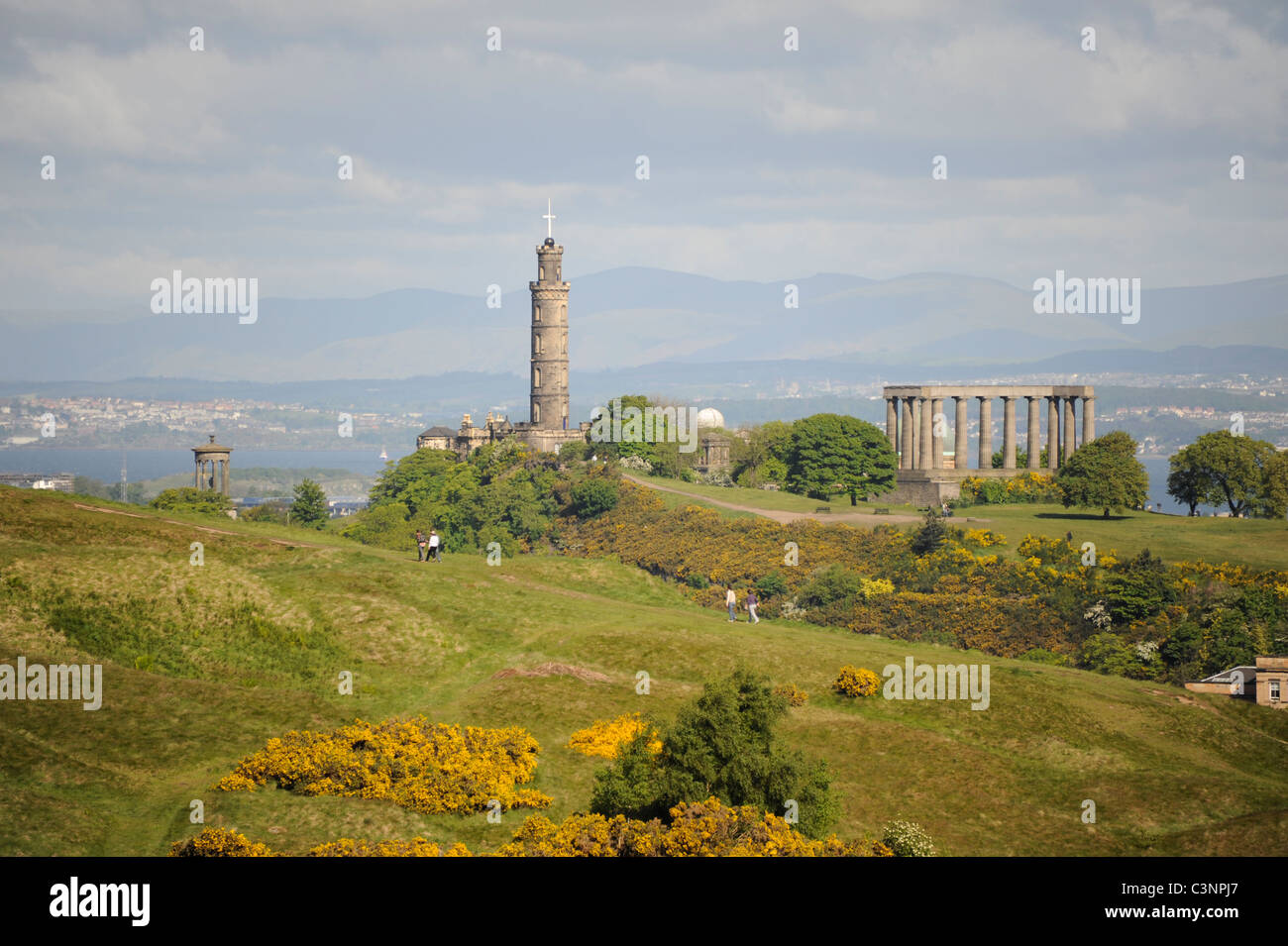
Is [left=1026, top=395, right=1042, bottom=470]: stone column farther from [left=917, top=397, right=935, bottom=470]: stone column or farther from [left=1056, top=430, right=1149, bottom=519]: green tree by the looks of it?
[left=1056, top=430, right=1149, bottom=519]: green tree

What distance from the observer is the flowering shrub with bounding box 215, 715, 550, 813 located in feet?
108

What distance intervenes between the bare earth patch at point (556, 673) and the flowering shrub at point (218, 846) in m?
16.5

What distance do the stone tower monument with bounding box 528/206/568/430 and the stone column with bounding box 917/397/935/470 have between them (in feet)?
135

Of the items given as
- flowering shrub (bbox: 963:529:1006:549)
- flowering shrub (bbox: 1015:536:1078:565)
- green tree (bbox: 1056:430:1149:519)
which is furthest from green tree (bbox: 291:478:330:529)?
green tree (bbox: 1056:430:1149:519)

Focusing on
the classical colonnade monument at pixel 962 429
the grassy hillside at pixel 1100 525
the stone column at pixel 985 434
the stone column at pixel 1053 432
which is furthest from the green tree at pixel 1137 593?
the stone column at pixel 985 434

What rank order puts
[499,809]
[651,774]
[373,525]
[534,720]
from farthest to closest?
1. [373,525]
2. [534,720]
3. [499,809]
4. [651,774]

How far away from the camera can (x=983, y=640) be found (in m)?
67.1

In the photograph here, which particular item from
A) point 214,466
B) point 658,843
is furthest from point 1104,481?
point 658,843

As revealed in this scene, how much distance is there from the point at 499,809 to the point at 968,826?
41.8 ft

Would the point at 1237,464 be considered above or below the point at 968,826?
above

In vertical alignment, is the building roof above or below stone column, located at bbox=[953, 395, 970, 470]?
below
